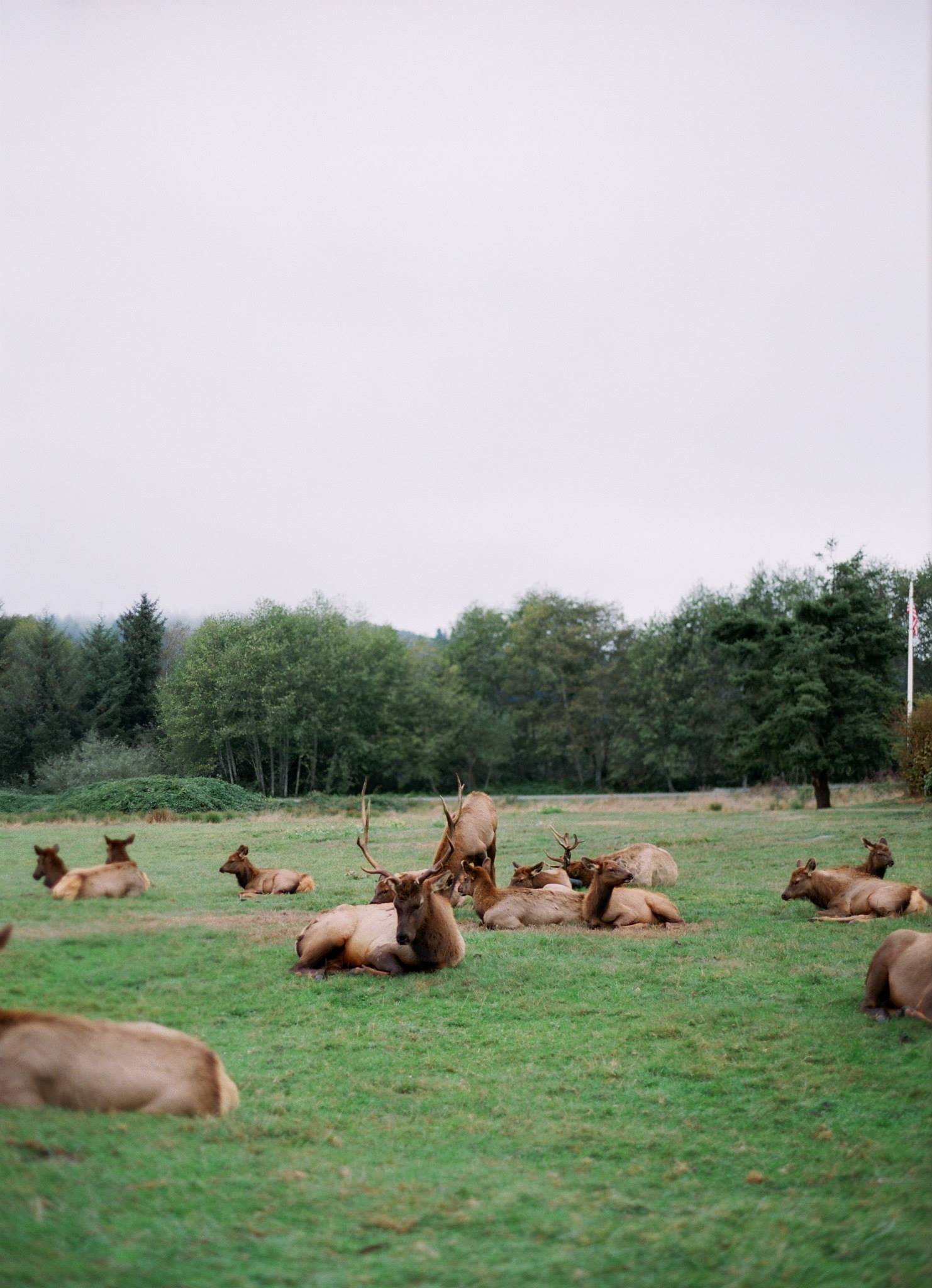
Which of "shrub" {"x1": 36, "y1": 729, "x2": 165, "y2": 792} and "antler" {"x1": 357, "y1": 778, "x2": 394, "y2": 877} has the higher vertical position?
"shrub" {"x1": 36, "y1": 729, "x2": 165, "y2": 792}

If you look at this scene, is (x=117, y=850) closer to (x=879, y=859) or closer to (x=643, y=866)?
(x=643, y=866)

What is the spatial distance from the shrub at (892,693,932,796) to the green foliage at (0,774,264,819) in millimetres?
21850

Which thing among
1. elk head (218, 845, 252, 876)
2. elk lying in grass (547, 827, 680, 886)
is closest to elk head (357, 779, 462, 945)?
elk head (218, 845, 252, 876)

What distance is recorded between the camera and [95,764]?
6973 mm

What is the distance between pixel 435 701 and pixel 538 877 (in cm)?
520

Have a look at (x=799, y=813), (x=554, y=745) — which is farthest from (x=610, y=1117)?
(x=799, y=813)

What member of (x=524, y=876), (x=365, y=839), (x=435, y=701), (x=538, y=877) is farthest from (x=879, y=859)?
(x=365, y=839)

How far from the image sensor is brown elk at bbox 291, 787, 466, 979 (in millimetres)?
9477

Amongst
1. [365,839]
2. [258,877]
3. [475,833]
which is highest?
[365,839]

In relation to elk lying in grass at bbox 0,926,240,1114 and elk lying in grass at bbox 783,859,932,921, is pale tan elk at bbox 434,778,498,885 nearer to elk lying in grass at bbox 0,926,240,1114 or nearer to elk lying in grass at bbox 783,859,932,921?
elk lying in grass at bbox 783,859,932,921

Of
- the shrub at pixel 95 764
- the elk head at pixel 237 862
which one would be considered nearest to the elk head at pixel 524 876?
the elk head at pixel 237 862

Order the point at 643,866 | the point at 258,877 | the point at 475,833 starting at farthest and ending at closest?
1. the point at 643,866
2. the point at 475,833
3. the point at 258,877

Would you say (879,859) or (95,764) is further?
(879,859)

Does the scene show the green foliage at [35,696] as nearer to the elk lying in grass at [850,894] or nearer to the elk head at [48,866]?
the elk head at [48,866]
